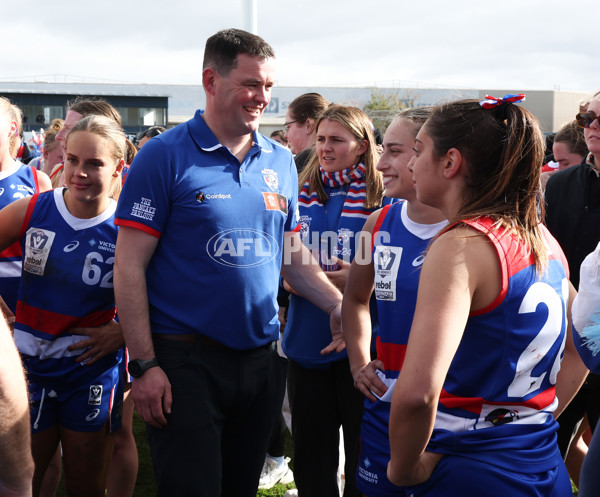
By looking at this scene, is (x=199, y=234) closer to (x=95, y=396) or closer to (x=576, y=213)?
(x=95, y=396)

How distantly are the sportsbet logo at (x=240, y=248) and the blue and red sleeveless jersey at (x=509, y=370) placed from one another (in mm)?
1054

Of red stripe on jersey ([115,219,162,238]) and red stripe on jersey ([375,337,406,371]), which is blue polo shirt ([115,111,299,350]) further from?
red stripe on jersey ([375,337,406,371])

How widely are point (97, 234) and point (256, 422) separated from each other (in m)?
1.13

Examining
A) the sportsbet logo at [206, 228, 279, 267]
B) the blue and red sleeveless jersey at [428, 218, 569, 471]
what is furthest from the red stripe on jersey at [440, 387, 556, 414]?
the sportsbet logo at [206, 228, 279, 267]

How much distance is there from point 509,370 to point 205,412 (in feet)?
4.14

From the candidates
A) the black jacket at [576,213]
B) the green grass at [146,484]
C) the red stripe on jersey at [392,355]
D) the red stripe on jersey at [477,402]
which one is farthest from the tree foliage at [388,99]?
the red stripe on jersey at [477,402]

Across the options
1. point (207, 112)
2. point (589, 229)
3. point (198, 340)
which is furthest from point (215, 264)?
point (589, 229)

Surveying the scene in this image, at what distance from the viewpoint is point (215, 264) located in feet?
8.69

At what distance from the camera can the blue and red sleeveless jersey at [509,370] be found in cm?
180

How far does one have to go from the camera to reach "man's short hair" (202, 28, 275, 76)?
2.76m

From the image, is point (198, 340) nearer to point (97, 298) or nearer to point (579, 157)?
point (97, 298)

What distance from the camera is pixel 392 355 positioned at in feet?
8.43

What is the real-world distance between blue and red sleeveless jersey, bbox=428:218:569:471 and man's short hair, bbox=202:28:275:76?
1.38 metres

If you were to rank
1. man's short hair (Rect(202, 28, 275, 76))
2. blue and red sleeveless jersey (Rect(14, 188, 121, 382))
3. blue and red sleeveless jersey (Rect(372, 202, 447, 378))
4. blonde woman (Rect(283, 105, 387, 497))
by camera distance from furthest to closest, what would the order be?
blonde woman (Rect(283, 105, 387, 497)), blue and red sleeveless jersey (Rect(14, 188, 121, 382)), man's short hair (Rect(202, 28, 275, 76)), blue and red sleeveless jersey (Rect(372, 202, 447, 378))
